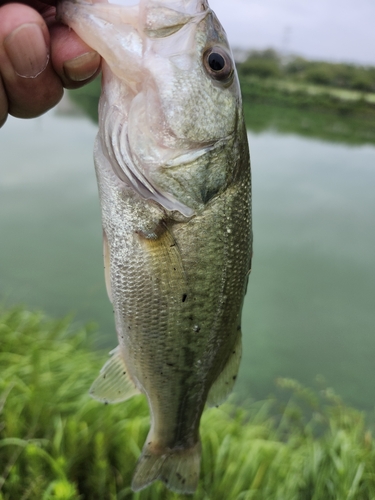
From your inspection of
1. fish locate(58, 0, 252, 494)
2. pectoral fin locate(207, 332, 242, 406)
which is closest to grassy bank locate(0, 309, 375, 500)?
pectoral fin locate(207, 332, 242, 406)

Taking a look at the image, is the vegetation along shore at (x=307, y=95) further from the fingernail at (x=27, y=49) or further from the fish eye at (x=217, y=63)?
the fingernail at (x=27, y=49)

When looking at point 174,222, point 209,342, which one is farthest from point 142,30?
point 209,342

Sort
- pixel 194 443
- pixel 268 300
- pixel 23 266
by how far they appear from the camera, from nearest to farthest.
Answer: pixel 194 443 < pixel 23 266 < pixel 268 300

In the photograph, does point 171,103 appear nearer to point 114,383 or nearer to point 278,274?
point 114,383

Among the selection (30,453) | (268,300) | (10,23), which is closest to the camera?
(10,23)

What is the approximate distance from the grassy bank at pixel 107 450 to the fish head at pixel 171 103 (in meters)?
1.37

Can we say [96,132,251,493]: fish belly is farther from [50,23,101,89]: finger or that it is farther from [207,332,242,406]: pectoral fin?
[50,23,101,89]: finger

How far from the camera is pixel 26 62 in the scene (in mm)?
1129

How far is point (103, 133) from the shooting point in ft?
4.16

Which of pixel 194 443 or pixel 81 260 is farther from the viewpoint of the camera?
pixel 81 260

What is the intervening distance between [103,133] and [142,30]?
12.0 inches

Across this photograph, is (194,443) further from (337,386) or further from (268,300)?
(268,300)

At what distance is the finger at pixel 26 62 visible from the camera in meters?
1.08

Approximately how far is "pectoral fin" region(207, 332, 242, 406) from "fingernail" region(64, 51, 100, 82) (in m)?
0.98
